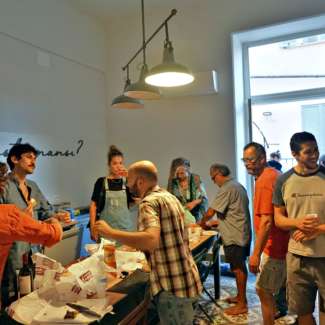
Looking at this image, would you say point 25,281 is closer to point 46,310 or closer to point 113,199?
point 46,310

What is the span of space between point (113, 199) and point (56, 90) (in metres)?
1.75

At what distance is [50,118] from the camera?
12.8 ft

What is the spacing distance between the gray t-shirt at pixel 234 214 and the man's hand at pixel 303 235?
3.02 ft

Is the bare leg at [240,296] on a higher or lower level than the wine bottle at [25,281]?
lower

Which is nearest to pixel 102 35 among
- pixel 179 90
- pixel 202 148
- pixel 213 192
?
pixel 179 90

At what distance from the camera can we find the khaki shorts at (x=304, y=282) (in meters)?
1.98

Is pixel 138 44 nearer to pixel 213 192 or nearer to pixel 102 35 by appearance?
pixel 102 35

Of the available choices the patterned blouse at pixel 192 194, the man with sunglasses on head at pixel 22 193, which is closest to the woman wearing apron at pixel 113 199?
the man with sunglasses on head at pixel 22 193

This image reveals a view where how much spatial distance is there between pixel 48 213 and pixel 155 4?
321 centimetres

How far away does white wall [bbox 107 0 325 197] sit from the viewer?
4172 millimetres

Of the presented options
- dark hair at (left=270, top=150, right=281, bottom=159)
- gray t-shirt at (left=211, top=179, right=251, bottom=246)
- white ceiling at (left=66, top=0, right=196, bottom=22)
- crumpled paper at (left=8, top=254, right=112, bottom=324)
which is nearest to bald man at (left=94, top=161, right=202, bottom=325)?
crumpled paper at (left=8, top=254, right=112, bottom=324)

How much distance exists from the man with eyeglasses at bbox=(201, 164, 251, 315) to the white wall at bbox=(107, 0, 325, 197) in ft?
4.38

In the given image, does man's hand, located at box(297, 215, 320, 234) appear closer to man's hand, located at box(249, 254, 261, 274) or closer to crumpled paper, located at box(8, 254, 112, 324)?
man's hand, located at box(249, 254, 261, 274)

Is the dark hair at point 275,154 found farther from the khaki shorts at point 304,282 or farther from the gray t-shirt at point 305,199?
the khaki shorts at point 304,282
